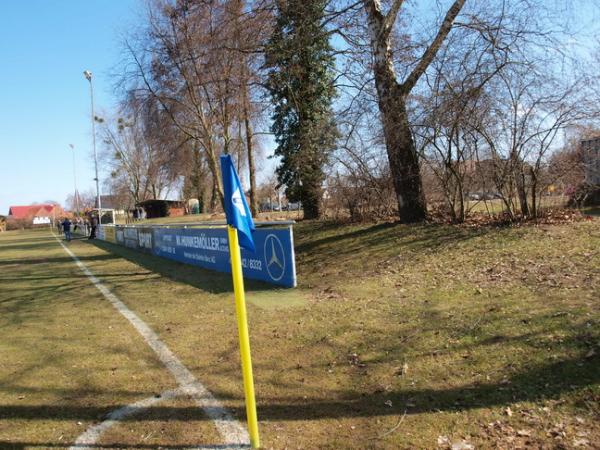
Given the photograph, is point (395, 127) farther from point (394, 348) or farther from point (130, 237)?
point (130, 237)

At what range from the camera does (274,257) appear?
996 cm

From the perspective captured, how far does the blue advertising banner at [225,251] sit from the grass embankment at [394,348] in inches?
22.7

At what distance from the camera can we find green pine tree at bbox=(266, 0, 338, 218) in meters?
13.5

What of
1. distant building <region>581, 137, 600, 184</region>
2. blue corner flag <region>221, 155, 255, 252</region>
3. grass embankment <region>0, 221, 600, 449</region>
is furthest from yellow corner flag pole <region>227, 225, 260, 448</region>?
distant building <region>581, 137, 600, 184</region>

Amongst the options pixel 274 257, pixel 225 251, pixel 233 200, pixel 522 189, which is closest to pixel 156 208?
pixel 225 251

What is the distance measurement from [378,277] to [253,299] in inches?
94.9

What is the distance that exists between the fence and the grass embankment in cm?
62

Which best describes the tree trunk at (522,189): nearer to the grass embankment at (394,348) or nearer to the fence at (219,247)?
the grass embankment at (394,348)

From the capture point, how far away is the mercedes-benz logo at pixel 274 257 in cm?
970

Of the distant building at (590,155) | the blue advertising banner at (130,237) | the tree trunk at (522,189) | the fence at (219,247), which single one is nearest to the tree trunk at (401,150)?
the tree trunk at (522,189)

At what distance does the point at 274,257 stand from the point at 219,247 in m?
3.22

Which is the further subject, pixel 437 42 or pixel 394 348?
pixel 437 42

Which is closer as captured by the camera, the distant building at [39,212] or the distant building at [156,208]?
the distant building at [156,208]

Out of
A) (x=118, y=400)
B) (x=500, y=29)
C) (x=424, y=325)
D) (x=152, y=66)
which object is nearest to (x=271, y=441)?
(x=118, y=400)
